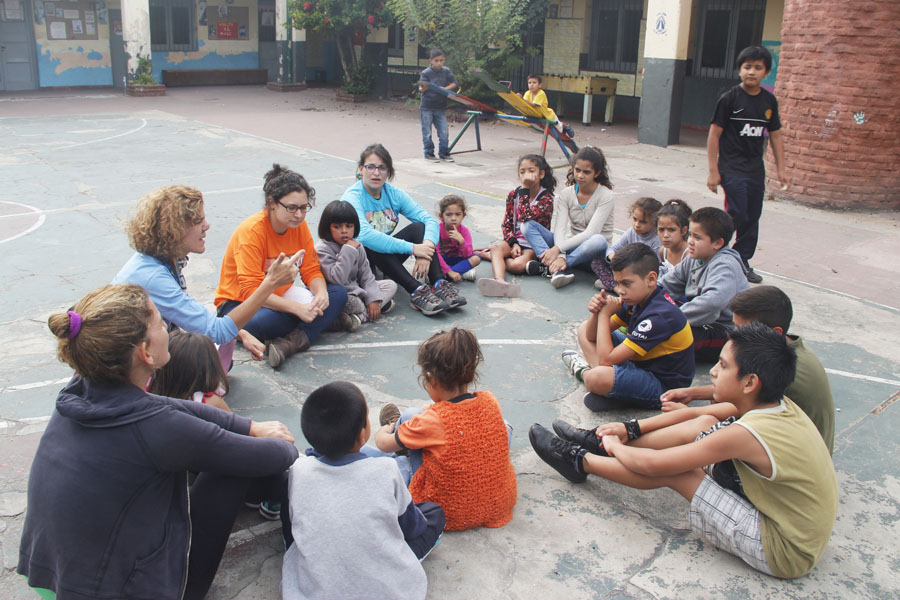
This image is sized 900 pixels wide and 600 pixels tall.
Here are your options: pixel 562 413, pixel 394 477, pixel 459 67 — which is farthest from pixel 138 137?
pixel 394 477

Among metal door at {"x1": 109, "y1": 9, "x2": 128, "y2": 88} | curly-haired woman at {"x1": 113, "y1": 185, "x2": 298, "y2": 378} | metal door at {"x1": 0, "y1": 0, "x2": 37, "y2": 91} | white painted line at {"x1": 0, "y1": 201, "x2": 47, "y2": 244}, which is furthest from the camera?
metal door at {"x1": 109, "y1": 9, "x2": 128, "y2": 88}

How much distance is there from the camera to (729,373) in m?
2.77

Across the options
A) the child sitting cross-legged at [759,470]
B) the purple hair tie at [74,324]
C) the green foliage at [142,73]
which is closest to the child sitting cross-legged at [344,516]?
the purple hair tie at [74,324]

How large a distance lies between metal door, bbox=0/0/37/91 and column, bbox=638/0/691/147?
15418 mm

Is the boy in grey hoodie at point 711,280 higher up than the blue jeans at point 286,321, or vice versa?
the boy in grey hoodie at point 711,280

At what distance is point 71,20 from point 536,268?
18729 millimetres

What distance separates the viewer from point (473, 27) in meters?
15.7

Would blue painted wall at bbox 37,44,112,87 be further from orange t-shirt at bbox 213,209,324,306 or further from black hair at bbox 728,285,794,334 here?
black hair at bbox 728,285,794,334

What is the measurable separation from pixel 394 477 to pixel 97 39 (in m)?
21.7

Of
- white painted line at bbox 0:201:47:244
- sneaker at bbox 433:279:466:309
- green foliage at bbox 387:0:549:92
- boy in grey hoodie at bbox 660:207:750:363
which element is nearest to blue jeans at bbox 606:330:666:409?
boy in grey hoodie at bbox 660:207:750:363

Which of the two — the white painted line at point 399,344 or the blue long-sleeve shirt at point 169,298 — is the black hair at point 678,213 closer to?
the white painted line at point 399,344

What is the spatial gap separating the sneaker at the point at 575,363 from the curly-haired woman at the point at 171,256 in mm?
1694

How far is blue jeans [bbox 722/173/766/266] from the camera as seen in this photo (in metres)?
6.07

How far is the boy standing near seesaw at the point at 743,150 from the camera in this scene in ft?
19.8
